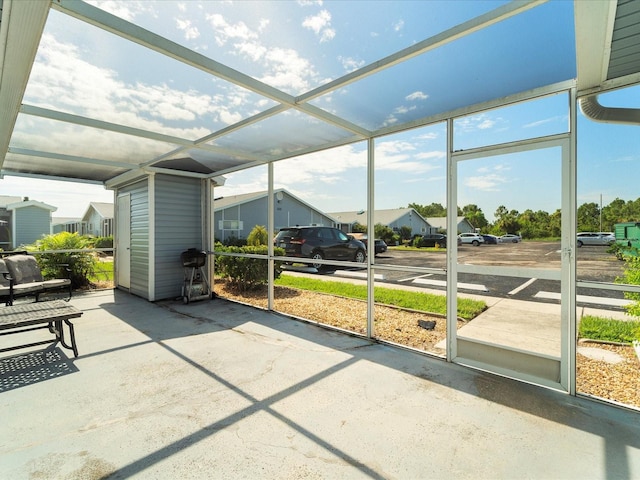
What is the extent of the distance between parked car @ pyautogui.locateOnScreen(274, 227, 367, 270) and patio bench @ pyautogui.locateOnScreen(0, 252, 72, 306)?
423 cm

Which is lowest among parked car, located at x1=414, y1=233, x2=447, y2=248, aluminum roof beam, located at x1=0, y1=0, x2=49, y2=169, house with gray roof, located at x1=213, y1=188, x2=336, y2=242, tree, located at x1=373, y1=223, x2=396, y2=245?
parked car, located at x1=414, y1=233, x2=447, y2=248

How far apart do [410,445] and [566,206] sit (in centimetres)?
226

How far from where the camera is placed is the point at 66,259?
22.7 feet

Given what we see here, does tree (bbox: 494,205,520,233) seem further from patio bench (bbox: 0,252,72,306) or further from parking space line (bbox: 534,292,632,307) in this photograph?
patio bench (bbox: 0,252,72,306)

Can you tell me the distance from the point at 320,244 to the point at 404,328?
278cm

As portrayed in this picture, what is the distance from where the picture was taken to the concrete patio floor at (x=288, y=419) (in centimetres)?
175

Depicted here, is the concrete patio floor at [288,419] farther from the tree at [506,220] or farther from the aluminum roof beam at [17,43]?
the aluminum roof beam at [17,43]

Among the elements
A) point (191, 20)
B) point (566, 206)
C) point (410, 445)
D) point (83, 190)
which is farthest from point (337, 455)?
point (83, 190)

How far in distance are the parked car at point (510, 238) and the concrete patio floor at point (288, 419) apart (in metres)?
1.28

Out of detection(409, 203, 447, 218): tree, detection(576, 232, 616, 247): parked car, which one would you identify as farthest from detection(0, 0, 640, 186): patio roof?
detection(576, 232, 616, 247): parked car

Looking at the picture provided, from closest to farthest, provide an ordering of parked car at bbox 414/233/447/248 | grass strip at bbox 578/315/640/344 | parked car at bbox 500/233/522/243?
parked car at bbox 500/233/522/243 → parked car at bbox 414/233/447/248 → grass strip at bbox 578/315/640/344

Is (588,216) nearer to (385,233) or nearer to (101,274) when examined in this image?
(385,233)

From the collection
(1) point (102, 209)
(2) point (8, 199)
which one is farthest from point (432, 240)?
(1) point (102, 209)

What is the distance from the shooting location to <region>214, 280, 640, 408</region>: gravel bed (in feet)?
8.99
